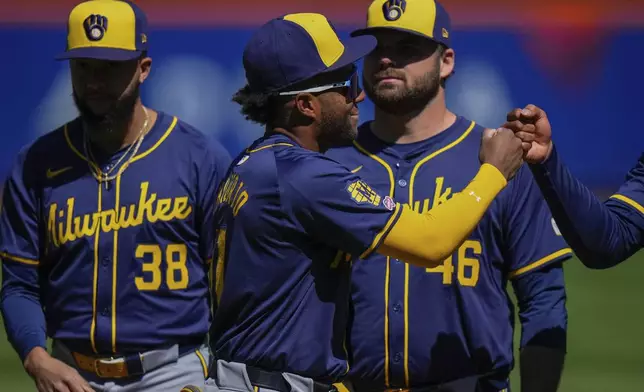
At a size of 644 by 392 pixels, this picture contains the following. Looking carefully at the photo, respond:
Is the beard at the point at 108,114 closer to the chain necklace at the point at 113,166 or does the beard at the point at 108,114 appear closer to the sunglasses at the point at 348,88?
the chain necklace at the point at 113,166

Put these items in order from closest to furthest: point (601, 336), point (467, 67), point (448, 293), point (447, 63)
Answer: point (448, 293)
point (447, 63)
point (601, 336)
point (467, 67)

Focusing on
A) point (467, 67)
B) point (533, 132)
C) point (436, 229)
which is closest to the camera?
point (436, 229)

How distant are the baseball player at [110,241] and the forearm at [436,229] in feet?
4.07

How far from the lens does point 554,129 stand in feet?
38.2

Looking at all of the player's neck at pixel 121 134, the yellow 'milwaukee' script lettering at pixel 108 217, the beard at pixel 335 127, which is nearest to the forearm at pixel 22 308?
the yellow 'milwaukee' script lettering at pixel 108 217

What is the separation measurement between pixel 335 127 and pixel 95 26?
4.71ft

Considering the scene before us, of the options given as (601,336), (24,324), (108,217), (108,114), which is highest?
(108,114)

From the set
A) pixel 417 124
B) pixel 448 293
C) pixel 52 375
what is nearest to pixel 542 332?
pixel 448 293

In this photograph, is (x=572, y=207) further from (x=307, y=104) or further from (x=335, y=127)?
(x=307, y=104)

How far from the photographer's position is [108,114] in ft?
16.3

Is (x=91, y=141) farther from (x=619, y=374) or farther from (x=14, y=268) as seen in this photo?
(x=619, y=374)

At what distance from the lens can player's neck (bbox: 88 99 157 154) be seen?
500 centimetres

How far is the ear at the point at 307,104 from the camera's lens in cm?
404

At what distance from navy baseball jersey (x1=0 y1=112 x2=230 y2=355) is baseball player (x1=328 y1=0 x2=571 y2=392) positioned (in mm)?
709
